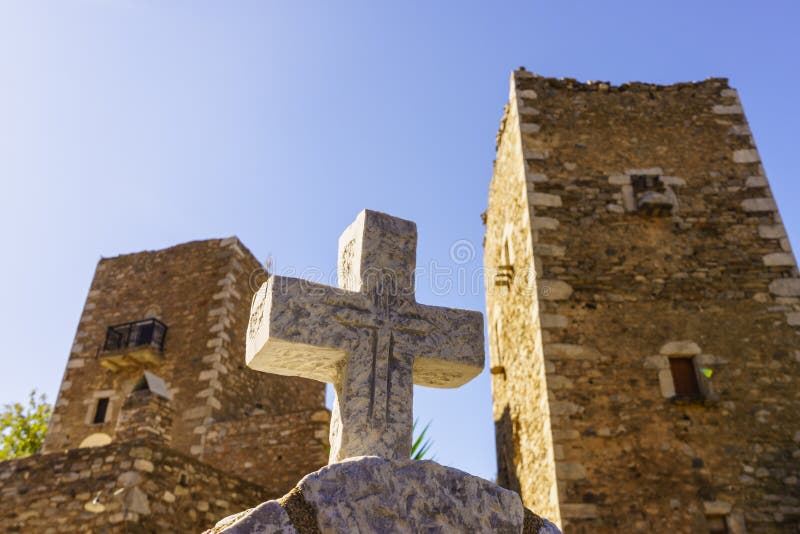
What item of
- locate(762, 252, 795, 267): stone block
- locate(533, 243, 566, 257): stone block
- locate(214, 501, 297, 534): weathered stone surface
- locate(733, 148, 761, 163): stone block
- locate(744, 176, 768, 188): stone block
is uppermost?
locate(733, 148, 761, 163): stone block

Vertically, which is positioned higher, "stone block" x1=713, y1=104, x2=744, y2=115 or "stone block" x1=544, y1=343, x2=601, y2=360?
"stone block" x1=713, y1=104, x2=744, y2=115

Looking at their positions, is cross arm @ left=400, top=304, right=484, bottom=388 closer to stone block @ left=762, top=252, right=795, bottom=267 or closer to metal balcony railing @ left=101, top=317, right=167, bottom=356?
stone block @ left=762, top=252, right=795, bottom=267

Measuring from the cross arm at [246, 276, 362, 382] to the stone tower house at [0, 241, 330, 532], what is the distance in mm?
5665

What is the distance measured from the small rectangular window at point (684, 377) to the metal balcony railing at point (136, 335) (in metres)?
10.8

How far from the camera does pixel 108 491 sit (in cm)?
838

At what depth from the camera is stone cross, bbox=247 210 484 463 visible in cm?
337

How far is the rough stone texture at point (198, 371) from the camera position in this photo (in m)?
12.9

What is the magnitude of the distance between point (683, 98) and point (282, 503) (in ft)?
34.6

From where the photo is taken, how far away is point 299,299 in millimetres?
3490

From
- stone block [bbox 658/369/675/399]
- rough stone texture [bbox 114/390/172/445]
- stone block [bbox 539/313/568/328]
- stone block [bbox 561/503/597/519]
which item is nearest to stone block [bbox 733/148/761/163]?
stone block [bbox 658/369/675/399]

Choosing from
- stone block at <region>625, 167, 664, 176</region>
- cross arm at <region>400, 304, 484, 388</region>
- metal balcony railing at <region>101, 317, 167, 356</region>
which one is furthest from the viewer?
metal balcony railing at <region>101, 317, 167, 356</region>

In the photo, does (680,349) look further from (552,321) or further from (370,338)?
(370,338)

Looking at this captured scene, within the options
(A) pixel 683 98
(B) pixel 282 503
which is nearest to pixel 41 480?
(B) pixel 282 503

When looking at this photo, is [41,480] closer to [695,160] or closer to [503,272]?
[503,272]
